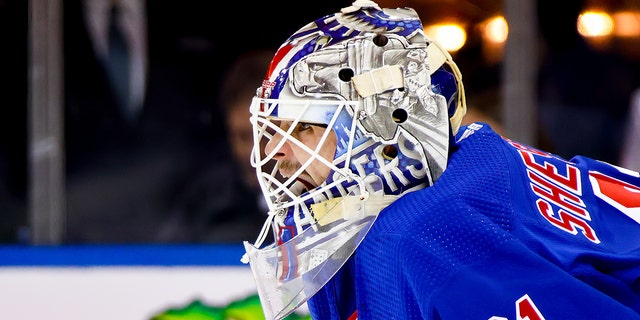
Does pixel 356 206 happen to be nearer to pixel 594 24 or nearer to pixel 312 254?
pixel 312 254

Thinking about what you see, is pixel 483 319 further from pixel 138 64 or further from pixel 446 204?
pixel 138 64

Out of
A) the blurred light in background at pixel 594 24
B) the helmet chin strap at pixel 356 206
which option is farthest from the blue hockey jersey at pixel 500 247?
the blurred light in background at pixel 594 24

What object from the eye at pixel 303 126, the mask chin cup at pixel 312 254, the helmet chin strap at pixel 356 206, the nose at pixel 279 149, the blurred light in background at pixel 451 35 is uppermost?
the blurred light in background at pixel 451 35

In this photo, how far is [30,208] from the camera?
375cm

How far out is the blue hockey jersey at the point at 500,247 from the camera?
1359 mm

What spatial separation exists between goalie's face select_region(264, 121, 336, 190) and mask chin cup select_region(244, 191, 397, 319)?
68 mm

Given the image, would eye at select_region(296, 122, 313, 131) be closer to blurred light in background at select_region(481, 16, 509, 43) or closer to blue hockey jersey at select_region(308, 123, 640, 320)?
blue hockey jersey at select_region(308, 123, 640, 320)

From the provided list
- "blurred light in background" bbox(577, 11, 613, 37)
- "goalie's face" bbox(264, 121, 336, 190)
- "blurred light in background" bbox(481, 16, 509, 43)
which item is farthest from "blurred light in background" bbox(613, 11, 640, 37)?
"goalie's face" bbox(264, 121, 336, 190)

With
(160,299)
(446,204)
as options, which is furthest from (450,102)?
(160,299)

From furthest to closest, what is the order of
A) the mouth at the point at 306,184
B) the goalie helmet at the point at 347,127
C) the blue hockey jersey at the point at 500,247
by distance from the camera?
the mouth at the point at 306,184, the goalie helmet at the point at 347,127, the blue hockey jersey at the point at 500,247

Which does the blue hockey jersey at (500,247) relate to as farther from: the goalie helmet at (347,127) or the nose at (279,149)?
the nose at (279,149)

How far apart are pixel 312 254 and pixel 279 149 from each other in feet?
0.57

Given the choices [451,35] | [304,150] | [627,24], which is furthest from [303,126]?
[627,24]

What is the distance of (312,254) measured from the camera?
1661 mm
